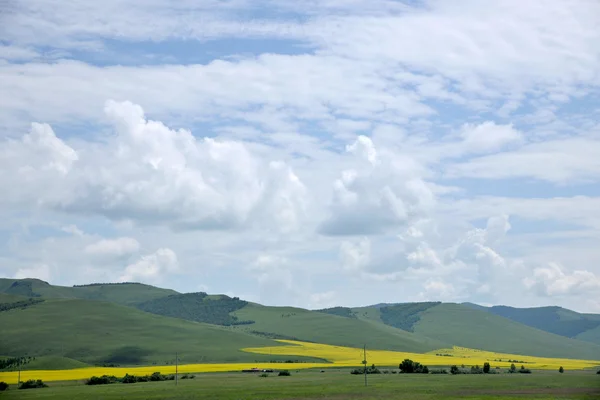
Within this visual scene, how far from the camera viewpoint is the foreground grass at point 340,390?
10675 centimetres

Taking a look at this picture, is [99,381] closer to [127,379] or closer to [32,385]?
[127,379]

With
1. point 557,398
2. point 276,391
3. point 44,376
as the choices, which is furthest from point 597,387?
point 44,376

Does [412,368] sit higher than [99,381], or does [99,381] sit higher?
[412,368]

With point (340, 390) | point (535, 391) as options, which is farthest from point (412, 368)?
point (535, 391)

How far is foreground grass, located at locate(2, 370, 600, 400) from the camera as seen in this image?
10675 cm

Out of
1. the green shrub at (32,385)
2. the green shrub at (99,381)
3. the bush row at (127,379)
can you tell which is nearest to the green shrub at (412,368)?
the bush row at (127,379)

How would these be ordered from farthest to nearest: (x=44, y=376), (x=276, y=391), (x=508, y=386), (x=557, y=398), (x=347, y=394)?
(x=44, y=376) → (x=508, y=386) → (x=276, y=391) → (x=347, y=394) → (x=557, y=398)

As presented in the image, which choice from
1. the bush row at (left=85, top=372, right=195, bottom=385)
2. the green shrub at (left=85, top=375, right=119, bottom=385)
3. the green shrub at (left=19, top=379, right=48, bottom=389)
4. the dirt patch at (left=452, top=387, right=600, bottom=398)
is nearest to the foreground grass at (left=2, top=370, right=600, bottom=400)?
the dirt patch at (left=452, top=387, right=600, bottom=398)

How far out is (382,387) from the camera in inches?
4806

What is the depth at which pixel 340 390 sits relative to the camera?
11738cm

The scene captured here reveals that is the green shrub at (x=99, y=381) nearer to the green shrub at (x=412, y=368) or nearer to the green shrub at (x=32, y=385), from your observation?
the green shrub at (x=32, y=385)

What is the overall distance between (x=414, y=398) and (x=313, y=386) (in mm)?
28321

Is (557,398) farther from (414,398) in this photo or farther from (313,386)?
(313,386)

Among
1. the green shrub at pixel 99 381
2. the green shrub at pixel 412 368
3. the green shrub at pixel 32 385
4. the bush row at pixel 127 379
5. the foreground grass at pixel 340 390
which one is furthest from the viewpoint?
the green shrub at pixel 412 368
